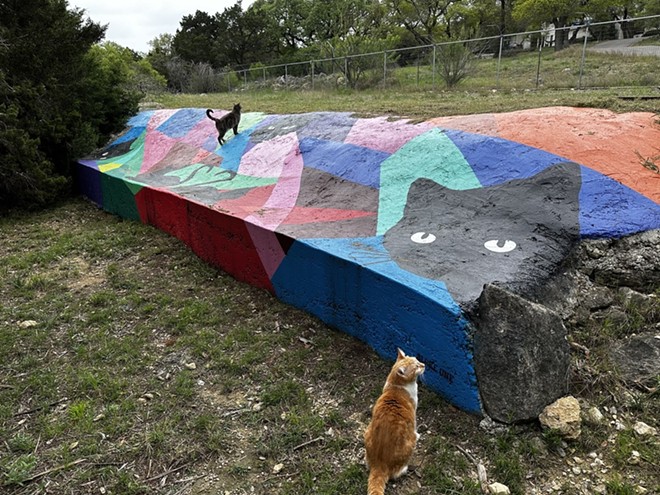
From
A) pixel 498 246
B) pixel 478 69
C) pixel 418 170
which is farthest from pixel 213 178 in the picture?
pixel 478 69

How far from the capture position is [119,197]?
9141mm

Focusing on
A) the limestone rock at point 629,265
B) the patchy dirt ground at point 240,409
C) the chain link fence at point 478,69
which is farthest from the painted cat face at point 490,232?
the chain link fence at point 478,69

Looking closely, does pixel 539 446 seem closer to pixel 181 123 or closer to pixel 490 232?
pixel 490 232

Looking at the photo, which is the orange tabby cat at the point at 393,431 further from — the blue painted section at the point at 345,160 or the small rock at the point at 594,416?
the blue painted section at the point at 345,160

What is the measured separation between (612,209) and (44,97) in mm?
10704

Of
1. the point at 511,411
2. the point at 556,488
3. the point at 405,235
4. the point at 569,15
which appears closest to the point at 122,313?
the point at 405,235

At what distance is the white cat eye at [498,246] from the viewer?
167 inches

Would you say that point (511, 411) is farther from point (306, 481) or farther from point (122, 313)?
point (122, 313)

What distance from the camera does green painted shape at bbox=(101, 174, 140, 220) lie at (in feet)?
28.5

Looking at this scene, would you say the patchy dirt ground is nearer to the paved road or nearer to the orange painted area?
the orange painted area

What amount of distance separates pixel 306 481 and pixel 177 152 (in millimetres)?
8313

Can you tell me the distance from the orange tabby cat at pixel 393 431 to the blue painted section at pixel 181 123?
9029 millimetres

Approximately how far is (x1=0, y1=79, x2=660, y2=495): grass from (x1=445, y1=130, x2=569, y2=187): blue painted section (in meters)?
1.73

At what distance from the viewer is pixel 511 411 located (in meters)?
3.30
